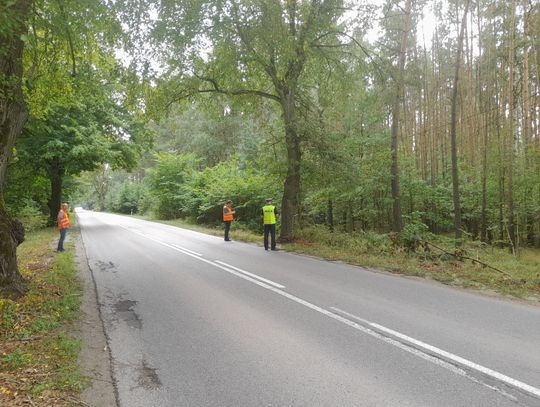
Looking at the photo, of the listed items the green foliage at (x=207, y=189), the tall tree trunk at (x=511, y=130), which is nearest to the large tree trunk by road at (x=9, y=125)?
the green foliage at (x=207, y=189)

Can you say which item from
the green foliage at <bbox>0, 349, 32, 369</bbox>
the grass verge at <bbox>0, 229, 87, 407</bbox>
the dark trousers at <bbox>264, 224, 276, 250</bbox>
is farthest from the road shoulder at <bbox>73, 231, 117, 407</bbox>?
the dark trousers at <bbox>264, 224, 276, 250</bbox>

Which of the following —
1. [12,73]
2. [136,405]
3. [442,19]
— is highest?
[442,19]

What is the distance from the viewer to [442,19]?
23.1 metres

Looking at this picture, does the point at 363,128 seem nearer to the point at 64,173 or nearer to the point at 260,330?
the point at 260,330

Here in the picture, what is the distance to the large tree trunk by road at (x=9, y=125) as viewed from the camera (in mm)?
5871

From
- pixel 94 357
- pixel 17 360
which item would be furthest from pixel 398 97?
pixel 17 360

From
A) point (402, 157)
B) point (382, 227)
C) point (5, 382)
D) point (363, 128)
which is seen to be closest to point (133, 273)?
point (5, 382)

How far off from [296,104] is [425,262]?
903 cm

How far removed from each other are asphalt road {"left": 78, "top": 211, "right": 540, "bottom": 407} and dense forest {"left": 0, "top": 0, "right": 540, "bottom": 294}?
9.83ft

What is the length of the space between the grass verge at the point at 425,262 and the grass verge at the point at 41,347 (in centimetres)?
719

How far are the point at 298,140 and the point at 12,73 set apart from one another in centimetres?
1013

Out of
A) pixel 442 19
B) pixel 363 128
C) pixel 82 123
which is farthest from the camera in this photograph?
pixel 442 19

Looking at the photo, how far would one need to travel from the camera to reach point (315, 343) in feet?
15.2

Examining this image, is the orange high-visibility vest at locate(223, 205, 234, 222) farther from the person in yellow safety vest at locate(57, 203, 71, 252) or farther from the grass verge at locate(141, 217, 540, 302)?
the person in yellow safety vest at locate(57, 203, 71, 252)
